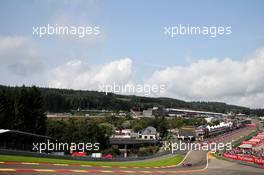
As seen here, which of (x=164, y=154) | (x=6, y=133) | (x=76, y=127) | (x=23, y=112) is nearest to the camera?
(x=6, y=133)

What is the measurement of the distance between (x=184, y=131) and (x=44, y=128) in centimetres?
9433

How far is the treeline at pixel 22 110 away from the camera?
72562mm

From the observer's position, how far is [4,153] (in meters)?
31.1

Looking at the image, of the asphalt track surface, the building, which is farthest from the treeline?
the building

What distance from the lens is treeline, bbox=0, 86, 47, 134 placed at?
72.6 metres

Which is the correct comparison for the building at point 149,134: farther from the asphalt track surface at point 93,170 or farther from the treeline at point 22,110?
the asphalt track surface at point 93,170

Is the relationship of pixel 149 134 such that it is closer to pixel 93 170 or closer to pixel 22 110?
pixel 22 110

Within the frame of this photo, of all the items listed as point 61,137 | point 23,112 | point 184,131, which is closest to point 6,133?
point 23,112

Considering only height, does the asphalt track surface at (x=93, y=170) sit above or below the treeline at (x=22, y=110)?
below

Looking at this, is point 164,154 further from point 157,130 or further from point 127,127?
point 127,127

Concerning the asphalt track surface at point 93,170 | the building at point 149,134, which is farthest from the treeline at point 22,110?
the building at point 149,134

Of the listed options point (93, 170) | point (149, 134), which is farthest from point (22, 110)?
point (149, 134)

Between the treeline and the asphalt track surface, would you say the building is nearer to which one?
the treeline

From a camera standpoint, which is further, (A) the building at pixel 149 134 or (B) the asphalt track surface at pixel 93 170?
(A) the building at pixel 149 134
